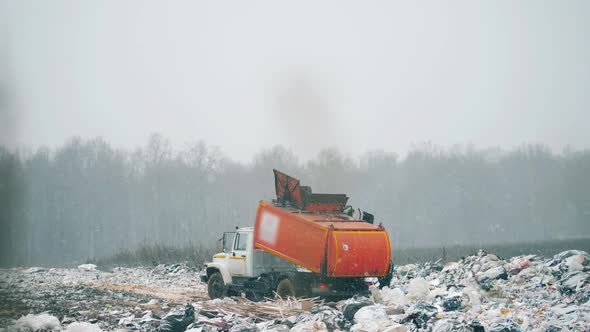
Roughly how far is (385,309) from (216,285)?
21.9 ft

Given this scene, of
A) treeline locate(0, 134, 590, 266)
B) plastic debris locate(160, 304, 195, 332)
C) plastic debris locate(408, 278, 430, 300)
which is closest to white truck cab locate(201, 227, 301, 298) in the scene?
plastic debris locate(408, 278, 430, 300)

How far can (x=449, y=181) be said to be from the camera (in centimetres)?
7825

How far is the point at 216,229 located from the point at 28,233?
22847 mm

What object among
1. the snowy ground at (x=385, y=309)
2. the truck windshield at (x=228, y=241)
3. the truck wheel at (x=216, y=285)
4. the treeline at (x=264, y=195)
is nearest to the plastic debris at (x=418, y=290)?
the snowy ground at (x=385, y=309)

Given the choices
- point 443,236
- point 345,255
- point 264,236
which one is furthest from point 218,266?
point 443,236

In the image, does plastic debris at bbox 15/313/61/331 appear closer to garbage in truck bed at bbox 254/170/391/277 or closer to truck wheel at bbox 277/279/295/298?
truck wheel at bbox 277/279/295/298

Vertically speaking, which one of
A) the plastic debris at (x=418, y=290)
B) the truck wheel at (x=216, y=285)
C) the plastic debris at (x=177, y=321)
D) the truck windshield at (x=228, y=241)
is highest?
the truck windshield at (x=228, y=241)

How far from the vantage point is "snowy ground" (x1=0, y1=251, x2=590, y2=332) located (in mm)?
8703

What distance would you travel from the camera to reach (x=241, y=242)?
1487 cm

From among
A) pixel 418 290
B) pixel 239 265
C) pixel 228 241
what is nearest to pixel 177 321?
pixel 239 265

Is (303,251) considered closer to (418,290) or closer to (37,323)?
(418,290)

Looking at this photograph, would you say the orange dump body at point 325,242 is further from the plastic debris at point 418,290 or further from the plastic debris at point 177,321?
the plastic debris at point 177,321

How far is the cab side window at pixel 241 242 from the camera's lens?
14.7 m

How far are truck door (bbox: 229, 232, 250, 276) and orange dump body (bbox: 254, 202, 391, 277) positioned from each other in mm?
656
